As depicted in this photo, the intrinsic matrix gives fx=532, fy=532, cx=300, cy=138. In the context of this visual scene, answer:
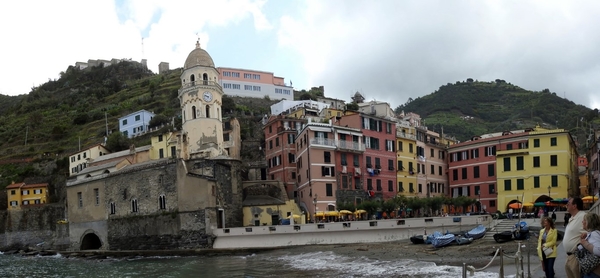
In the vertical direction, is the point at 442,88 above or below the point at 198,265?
above

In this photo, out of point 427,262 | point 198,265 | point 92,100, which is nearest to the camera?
point 427,262

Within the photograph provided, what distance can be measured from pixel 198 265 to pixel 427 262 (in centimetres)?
1670

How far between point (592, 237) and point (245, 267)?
1067 inches

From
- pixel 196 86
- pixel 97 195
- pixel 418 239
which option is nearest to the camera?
pixel 418 239

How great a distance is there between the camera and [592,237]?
8211mm

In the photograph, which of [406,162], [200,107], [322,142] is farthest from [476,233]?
[200,107]

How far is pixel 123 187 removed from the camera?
5250cm

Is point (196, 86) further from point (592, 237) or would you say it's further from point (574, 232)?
point (592, 237)

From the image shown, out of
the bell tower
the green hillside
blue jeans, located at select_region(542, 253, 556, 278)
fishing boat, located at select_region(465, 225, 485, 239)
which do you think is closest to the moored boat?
fishing boat, located at select_region(465, 225, 485, 239)

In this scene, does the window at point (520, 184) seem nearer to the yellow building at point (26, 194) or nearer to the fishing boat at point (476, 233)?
the fishing boat at point (476, 233)

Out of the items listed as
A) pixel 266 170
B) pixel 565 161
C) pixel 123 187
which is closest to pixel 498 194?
pixel 565 161

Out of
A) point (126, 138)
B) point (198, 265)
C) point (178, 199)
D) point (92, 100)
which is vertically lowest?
point (198, 265)

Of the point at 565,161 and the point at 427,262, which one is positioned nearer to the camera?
the point at 427,262

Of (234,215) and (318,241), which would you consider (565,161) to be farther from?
(234,215)
